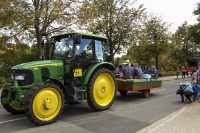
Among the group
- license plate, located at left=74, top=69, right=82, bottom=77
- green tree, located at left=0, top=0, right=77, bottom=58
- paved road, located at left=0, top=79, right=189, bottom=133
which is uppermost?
green tree, located at left=0, top=0, right=77, bottom=58

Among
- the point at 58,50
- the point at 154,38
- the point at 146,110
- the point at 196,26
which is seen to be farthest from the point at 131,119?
the point at 196,26

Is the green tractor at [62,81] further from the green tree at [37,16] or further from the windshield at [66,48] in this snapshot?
the green tree at [37,16]

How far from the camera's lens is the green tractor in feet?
19.2

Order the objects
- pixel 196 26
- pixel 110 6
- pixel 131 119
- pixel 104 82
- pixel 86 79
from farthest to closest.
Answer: pixel 196 26 → pixel 110 6 → pixel 104 82 → pixel 86 79 → pixel 131 119

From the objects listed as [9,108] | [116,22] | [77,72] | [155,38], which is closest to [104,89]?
[77,72]

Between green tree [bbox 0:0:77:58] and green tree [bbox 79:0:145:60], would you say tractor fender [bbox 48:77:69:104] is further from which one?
green tree [bbox 79:0:145:60]

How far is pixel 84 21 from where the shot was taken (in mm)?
15070

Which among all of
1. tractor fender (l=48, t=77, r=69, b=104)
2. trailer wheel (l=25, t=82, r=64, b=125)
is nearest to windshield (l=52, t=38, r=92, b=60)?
tractor fender (l=48, t=77, r=69, b=104)

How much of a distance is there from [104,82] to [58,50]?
191 cm

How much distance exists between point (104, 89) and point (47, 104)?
7.88 ft

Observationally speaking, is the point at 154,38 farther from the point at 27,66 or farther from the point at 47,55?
the point at 27,66

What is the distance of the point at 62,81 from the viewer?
22.4 feet

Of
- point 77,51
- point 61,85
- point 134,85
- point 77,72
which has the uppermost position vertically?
point 77,51

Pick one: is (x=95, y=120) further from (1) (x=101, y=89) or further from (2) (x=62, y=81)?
(2) (x=62, y=81)
